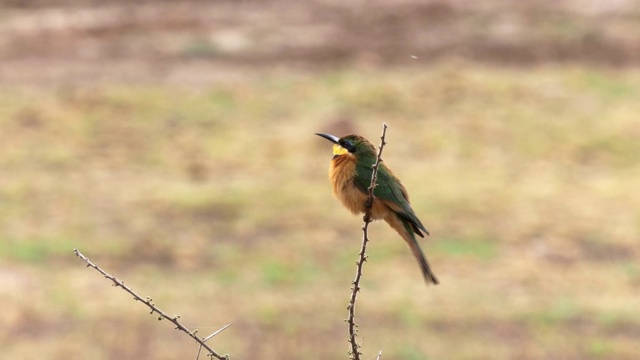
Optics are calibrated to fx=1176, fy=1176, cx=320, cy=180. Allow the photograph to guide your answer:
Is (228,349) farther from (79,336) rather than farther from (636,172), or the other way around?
(636,172)

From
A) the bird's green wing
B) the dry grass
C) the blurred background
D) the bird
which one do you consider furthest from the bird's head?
the dry grass

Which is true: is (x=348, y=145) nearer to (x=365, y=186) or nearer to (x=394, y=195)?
(x=365, y=186)

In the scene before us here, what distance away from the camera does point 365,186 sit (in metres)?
5.14

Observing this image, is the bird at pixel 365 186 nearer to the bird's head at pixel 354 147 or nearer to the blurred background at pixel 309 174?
the bird's head at pixel 354 147

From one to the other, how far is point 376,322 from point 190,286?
2.84 meters

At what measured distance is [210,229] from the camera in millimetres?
18672

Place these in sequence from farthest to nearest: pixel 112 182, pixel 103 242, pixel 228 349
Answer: pixel 112 182
pixel 103 242
pixel 228 349

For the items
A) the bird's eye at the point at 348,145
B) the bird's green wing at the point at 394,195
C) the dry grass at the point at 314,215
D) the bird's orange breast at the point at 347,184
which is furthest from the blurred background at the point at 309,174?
the bird's green wing at the point at 394,195

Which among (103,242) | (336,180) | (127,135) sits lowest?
(336,180)

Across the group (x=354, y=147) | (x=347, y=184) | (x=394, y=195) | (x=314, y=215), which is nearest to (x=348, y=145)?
(x=354, y=147)

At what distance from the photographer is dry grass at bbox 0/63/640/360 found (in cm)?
1465

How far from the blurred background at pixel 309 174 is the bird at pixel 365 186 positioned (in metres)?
8.10

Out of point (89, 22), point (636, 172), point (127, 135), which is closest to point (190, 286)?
point (127, 135)

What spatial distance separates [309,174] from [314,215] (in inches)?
80.9
